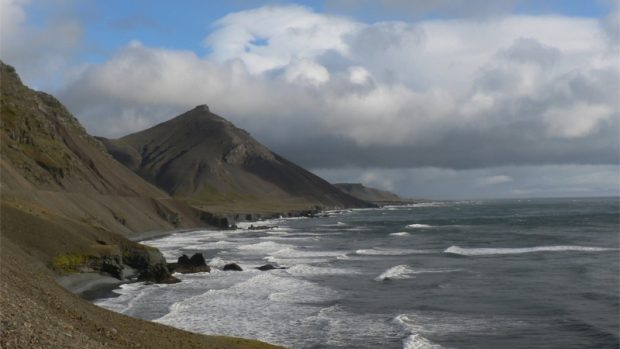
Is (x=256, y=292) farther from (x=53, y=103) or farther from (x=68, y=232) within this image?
(x=53, y=103)

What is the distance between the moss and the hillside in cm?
9

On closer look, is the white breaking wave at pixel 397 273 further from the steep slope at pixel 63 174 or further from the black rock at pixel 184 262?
the steep slope at pixel 63 174

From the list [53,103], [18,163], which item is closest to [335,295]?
[18,163]

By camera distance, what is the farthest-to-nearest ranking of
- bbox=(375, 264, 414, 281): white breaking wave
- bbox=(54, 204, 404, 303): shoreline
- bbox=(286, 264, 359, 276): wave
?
bbox=(286, 264, 359, 276): wave
bbox=(375, 264, 414, 281): white breaking wave
bbox=(54, 204, 404, 303): shoreline

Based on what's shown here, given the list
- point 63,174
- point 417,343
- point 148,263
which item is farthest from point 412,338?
point 63,174

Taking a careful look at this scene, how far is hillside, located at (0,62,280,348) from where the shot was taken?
2102cm

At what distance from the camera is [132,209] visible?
120250 millimetres

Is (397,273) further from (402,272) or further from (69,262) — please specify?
(69,262)

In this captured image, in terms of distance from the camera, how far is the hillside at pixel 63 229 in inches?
827

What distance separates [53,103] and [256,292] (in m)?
141

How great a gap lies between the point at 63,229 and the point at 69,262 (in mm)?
6052

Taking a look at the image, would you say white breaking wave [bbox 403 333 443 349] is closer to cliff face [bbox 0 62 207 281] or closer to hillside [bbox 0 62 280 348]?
hillside [bbox 0 62 280 348]

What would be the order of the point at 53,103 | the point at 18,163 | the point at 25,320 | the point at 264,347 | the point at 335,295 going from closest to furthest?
the point at 25,320
the point at 264,347
the point at 335,295
the point at 18,163
the point at 53,103

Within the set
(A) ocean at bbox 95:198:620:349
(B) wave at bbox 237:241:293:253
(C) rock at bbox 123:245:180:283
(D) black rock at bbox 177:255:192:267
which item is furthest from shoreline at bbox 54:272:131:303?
(B) wave at bbox 237:241:293:253
